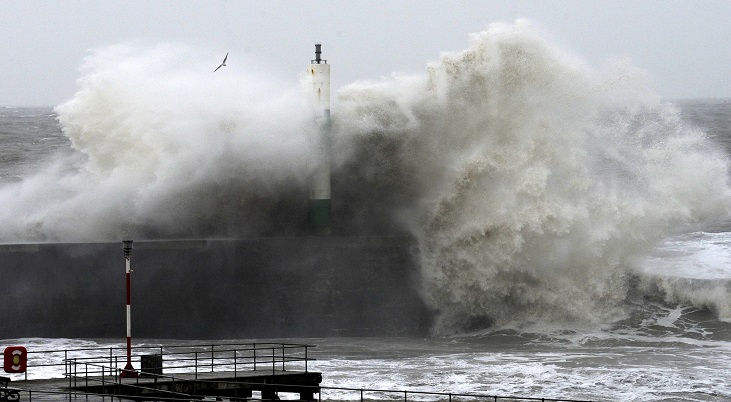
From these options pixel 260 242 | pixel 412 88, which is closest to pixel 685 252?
pixel 412 88

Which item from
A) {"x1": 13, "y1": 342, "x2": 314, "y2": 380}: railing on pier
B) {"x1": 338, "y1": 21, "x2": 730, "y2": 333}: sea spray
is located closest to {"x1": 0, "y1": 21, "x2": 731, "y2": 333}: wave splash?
{"x1": 338, "y1": 21, "x2": 730, "y2": 333}: sea spray

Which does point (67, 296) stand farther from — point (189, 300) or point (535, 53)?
point (535, 53)

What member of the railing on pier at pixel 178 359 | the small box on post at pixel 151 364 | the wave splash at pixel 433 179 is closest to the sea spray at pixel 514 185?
the wave splash at pixel 433 179

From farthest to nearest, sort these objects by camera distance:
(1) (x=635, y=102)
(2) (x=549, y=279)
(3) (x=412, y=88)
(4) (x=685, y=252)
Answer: (4) (x=685, y=252), (1) (x=635, y=102), (3) (x=412, y=88), (2) (x=549, y=279)

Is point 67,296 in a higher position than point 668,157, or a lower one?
lower

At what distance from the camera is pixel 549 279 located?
26.1 metres

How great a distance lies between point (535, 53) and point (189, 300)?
9593 millimetres

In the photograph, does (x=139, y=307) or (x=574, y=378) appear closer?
(x=574, y=378)

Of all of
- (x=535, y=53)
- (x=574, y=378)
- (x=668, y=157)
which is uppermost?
(x=535, y=53)

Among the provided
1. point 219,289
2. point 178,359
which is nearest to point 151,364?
point 178,359

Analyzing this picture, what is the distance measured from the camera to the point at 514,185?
2639 centimetres

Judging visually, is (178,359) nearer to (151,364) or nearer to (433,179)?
(151,364)

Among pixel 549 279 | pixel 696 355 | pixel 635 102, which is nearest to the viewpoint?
pixel 696 355

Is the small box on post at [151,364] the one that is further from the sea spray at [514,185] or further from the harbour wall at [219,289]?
the sea spray at [514,185]
